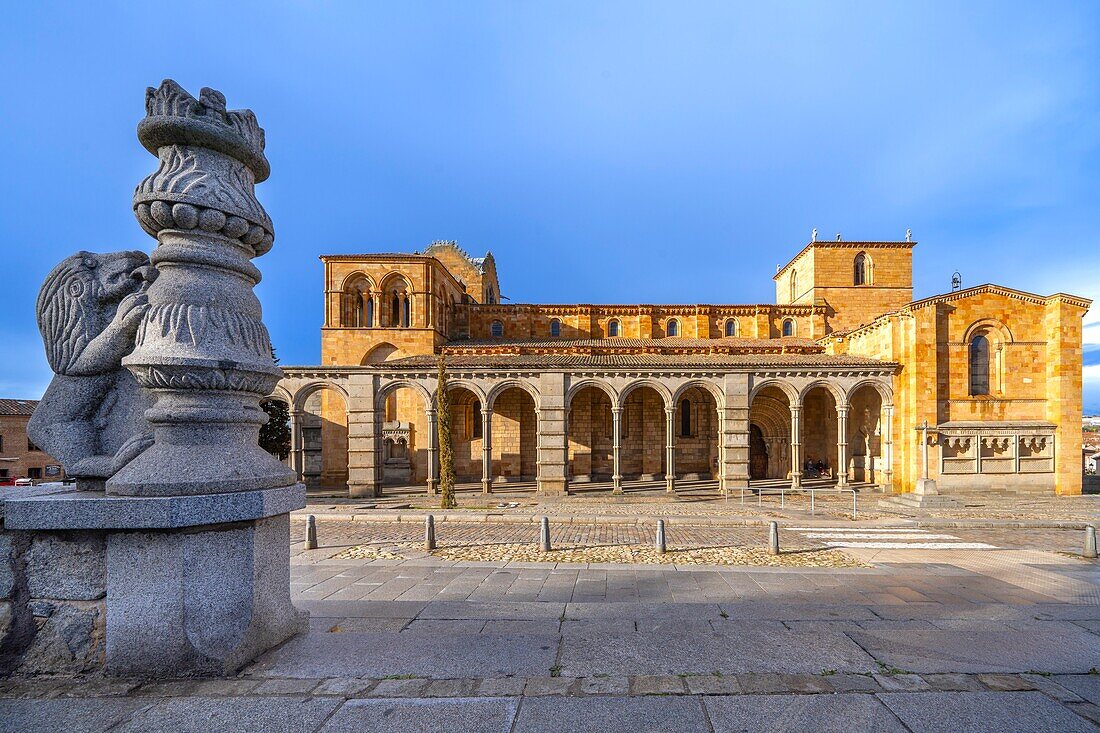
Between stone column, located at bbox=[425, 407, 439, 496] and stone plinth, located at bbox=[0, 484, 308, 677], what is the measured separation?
1920 centimetres

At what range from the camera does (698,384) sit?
912 inches

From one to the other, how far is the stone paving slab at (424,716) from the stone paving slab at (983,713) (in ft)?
7.36

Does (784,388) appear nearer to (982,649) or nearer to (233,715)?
(982,649)

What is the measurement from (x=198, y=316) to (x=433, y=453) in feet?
66.0

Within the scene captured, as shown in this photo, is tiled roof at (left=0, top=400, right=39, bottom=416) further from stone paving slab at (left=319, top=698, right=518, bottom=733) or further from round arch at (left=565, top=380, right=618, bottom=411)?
stone paving slab at (left=319, top=698, right=518, bottom=733)

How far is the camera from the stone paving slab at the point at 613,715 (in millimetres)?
2469

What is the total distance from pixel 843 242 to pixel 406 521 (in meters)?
33.3

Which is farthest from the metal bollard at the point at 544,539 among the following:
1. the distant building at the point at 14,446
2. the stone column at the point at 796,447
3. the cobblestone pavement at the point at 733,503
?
the distant building at the point at 14,446

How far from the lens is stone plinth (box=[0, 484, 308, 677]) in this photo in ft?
9.08

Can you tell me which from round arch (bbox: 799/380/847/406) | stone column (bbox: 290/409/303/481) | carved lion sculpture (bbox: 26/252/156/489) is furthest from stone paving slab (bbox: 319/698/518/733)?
round arch (bbox: 799/380/847/406)

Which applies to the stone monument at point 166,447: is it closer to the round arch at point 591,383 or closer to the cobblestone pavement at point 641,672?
the cobblestone pavement at point 641,672

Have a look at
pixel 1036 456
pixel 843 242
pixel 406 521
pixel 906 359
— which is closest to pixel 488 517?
pixel 406 521

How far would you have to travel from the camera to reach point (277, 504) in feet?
10.5

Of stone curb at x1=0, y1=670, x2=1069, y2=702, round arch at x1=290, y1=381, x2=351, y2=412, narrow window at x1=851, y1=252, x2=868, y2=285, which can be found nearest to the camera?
stone curb at x1=0, y1=670, x2=1069, y2=702
